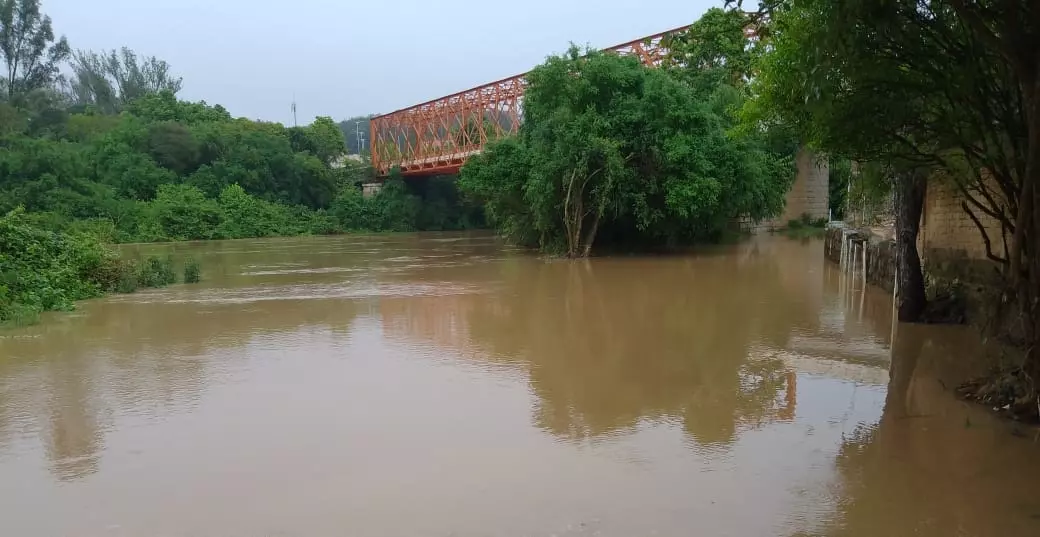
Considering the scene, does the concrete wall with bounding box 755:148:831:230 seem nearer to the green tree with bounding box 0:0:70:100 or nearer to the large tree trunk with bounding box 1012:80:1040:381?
the large tree trunk with bounding box 1012:80:1040:381

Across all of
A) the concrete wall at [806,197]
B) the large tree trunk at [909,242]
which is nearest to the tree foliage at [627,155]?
the large tree trunk at [909,242]

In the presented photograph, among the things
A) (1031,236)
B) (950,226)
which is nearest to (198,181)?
(950,226)

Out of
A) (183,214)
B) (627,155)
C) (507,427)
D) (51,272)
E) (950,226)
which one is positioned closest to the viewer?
(507,427)

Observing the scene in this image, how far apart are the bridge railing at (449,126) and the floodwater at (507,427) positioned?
26.2 metres

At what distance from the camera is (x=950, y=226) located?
34.4ft

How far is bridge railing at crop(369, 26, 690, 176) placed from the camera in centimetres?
4006

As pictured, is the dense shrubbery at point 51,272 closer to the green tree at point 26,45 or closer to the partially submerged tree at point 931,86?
the partially submerged tree at point 931,86

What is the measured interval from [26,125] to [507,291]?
3993cm

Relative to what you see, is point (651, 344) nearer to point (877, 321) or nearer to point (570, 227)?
point (877, 321)

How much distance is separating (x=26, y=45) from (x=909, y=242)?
58904 mm

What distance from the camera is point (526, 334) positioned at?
977cm

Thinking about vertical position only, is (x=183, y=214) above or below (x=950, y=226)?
above

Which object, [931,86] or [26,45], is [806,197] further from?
[26,45]

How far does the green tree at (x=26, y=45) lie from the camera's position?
161ft
